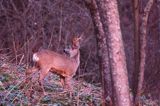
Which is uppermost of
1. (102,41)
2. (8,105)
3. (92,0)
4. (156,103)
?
(92,0)

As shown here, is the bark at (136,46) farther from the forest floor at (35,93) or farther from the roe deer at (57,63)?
the roe deer at (57,63)

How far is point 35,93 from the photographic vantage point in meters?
8.92

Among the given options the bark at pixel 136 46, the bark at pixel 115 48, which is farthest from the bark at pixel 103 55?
the bark at pixel 115 48

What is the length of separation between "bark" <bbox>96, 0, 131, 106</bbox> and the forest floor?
2.07m

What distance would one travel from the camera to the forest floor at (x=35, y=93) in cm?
873

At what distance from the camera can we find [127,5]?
2258cm

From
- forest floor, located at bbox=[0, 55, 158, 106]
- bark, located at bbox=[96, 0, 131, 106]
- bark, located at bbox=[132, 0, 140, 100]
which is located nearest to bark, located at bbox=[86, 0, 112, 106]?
bark, located at bbox=[132, 0, 140, 100]

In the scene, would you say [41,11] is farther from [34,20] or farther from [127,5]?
[127,5]

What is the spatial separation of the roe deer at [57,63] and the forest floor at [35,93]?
0.13 m

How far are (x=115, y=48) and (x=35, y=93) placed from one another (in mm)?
2495

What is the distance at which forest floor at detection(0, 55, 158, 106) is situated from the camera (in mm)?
8727

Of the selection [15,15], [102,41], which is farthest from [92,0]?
[15,15]

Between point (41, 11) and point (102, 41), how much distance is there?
7.70m

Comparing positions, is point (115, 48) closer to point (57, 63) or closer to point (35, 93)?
point (35, 93)
